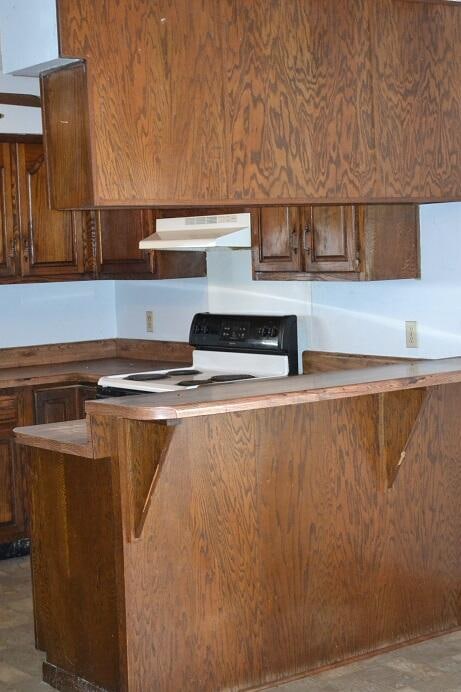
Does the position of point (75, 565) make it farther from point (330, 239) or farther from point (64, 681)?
point (330, 239)

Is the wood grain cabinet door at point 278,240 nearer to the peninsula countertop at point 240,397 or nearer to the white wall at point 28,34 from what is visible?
the peninsula countertop at point 240,397

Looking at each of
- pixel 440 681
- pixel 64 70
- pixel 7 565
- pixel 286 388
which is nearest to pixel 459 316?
pixel 286 388

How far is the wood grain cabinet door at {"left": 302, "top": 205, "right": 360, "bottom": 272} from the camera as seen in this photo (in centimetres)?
449

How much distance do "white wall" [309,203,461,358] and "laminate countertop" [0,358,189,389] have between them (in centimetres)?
114

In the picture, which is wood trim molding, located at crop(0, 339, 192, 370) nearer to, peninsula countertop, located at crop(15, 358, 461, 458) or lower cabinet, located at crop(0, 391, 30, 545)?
lower cabinet, located at crop(0, 391, 30, 545)

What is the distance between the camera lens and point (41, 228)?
19.0ft

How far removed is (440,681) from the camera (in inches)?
143

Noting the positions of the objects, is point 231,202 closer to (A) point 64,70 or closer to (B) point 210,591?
(A) point 64,70

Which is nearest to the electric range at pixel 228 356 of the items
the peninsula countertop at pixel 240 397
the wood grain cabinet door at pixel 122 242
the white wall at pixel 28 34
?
the wood grain cabinet door at pixel 122 242

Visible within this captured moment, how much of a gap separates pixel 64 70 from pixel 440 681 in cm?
233

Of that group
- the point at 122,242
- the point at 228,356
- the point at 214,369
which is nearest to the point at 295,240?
the point at 228,356

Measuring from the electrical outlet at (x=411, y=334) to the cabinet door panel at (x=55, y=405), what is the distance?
1.88 meters

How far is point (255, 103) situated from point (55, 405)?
2461 millimetres

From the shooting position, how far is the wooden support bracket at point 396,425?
3914mm
